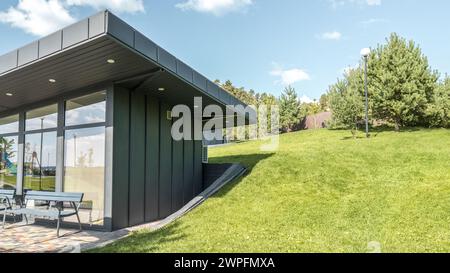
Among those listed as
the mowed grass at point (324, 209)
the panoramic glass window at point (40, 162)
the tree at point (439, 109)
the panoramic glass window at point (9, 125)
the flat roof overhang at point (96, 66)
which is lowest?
the mowed grass at point (324, 209)

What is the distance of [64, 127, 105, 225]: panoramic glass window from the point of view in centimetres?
775

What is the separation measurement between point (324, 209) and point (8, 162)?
980cm

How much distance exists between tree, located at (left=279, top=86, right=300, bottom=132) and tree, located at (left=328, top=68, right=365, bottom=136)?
422 centimetres

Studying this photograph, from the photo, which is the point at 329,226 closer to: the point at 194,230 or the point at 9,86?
the point at 194,230

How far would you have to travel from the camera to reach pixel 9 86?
802 cm

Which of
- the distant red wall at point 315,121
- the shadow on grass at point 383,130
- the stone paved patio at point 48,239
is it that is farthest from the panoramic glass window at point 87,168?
the distant red wall at point 315,121

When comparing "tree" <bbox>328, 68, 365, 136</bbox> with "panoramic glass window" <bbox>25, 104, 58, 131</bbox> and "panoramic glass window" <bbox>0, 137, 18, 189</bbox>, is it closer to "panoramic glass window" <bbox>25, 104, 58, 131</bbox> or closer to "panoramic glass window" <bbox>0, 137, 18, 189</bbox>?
"panoramic glass window" <bbox>25, 104, 58, 131</bbox>

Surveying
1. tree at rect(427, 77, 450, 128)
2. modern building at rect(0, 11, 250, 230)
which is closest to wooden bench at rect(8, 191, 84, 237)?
modern building at rect(0, 11, 250, 230)

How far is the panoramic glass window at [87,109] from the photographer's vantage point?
25.7ft

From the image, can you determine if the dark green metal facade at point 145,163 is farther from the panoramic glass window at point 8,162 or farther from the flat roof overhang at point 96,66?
the panoramic glass window at point 8,162

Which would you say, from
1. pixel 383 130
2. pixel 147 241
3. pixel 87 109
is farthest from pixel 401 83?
pixel 147 241

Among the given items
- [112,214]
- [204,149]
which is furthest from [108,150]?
[204,149]

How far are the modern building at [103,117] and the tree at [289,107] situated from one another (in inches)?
800
